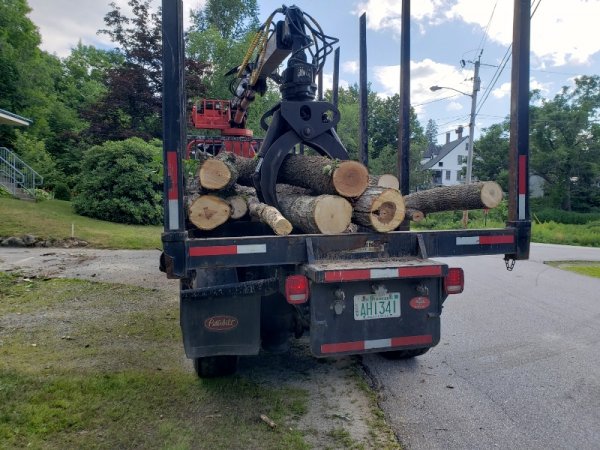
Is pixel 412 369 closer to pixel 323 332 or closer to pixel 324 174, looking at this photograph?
pixel 323 332

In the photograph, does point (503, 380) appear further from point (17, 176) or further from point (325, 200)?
point (17, 176)

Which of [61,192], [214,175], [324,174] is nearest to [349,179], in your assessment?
[324,174]

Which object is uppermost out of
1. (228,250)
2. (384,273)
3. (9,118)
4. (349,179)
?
(9,118)

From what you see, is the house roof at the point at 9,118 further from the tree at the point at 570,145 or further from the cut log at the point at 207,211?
the tree at the point at 570,145

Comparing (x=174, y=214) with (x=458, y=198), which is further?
(x=458, y=198)

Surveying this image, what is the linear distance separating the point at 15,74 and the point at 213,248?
30.4 m

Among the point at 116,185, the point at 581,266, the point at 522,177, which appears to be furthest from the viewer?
the point at 116,185

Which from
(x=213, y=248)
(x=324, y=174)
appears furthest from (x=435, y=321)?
(x=213, y=248)

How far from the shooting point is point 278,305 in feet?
13.8

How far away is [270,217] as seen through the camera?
3715 millimetres

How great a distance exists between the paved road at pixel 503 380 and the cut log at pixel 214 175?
2.20 meters

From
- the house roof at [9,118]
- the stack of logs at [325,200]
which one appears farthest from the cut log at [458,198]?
the house roof at [9,118]

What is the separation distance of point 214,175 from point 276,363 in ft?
6.30

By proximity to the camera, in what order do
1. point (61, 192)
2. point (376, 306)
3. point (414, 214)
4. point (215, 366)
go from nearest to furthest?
1. point (376, 306)
2. point (215, 366)
3. point (414, 214)
4. point (61, 192)
